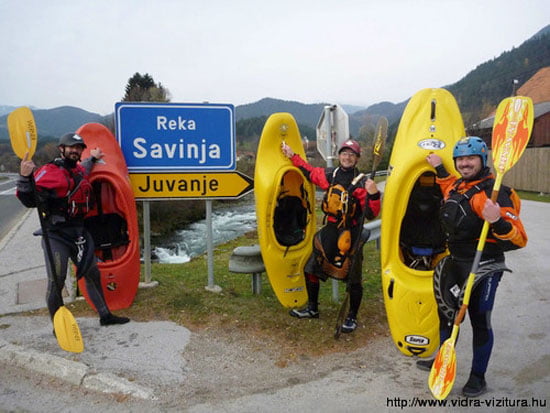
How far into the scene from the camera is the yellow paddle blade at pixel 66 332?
338 centimetres

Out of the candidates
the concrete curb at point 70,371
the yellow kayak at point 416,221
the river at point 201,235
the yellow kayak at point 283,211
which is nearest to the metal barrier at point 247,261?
the yellow kayak at point 283,211

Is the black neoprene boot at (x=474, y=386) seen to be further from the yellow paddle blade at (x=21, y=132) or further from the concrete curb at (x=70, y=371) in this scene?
the yellow paddle blade at (x=21, y=132)

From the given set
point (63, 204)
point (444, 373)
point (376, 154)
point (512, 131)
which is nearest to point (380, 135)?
point (376, 154)

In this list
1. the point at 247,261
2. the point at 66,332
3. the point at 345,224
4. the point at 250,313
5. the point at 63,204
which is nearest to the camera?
the point at 66,332

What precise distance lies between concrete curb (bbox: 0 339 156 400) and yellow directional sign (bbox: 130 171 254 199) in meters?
1.91

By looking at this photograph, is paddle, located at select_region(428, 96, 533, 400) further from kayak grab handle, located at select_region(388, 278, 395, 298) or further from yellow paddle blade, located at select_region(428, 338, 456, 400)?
kayak grab handle, located at select_region(388, 278, 395, 298)

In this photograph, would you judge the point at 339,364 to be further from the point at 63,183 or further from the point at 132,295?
the point at 63,183

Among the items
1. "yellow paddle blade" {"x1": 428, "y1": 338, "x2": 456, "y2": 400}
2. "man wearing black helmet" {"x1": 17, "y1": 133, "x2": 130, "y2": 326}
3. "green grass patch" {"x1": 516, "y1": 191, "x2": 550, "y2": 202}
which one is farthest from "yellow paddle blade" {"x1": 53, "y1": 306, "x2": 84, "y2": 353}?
"green grass patch" {"x1": 516, "y1": 191, "x2": 550, "y2": 202}

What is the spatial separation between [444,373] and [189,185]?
3.16 meters

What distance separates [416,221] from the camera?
12.8ft

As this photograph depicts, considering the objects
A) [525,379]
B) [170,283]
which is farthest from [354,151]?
[170,283]

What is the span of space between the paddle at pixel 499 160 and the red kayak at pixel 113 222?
9.86ft

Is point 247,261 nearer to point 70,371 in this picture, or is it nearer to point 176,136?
point 176,136

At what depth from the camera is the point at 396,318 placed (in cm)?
346
